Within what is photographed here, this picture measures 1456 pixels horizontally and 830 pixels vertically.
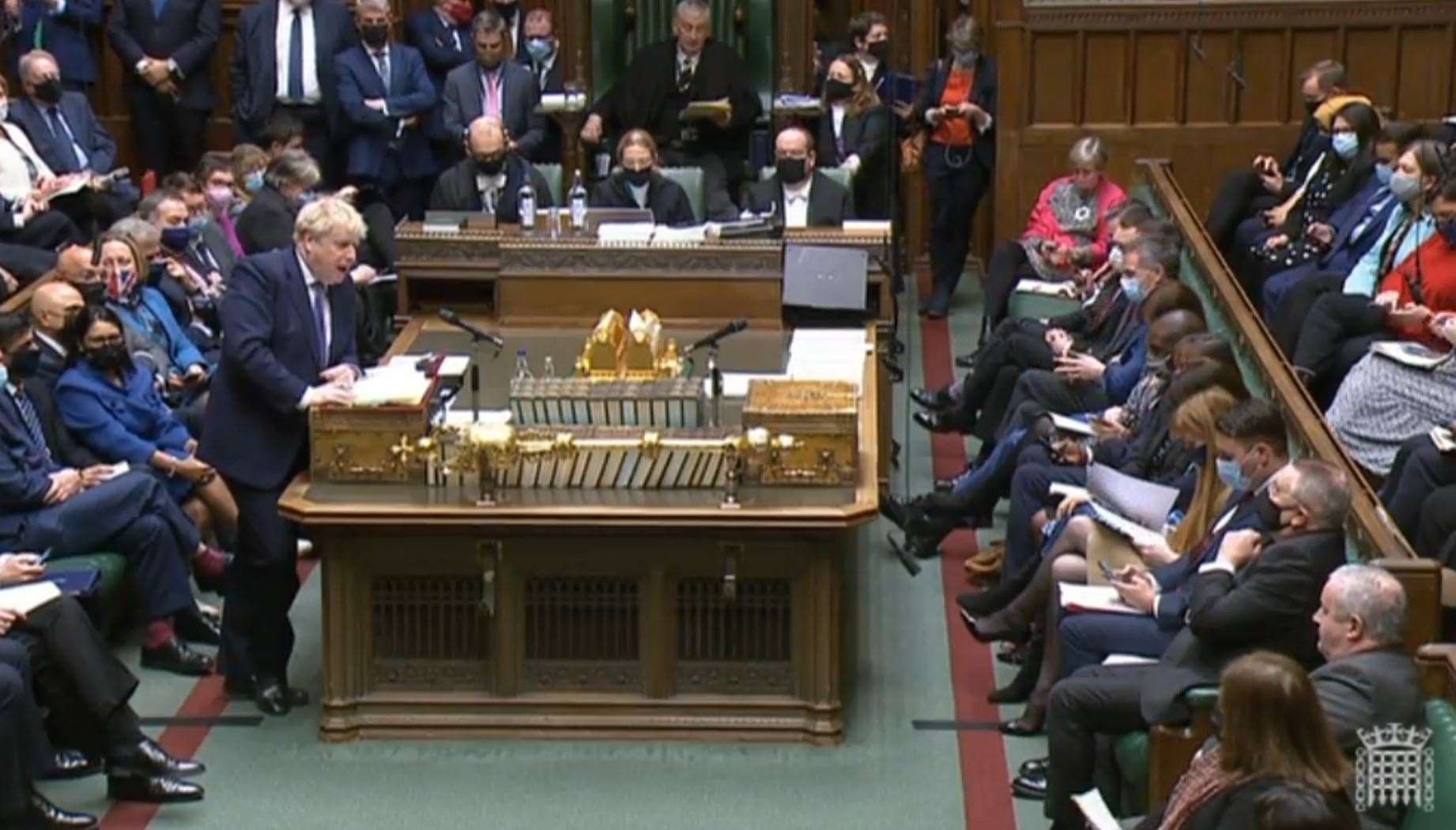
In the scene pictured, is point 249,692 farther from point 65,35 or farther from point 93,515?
point 65,35

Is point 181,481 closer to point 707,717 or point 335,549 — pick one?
point 335,549

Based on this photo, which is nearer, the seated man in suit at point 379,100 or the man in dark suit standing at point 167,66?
the seated man in suit at point 379,100

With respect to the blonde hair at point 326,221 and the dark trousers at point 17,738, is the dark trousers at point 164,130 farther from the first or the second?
the dark trousers at point 17,738

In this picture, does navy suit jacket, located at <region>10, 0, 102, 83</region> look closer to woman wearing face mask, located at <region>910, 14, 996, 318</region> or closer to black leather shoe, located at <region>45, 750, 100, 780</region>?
woman wearing face mask, located at <region>910, 14, 996, 318</region>

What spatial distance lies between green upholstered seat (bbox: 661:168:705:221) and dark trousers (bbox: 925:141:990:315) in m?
1.65

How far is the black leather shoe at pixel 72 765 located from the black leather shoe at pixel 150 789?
7.4 inches

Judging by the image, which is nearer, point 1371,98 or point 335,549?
point 335,549

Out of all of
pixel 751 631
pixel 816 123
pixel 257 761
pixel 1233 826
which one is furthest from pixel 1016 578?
pixel 816 123

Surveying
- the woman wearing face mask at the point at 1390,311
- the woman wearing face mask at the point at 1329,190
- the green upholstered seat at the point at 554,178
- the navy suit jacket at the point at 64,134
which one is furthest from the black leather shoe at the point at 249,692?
the woman wearing face mask at the point at 1329,190

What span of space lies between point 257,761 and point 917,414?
14.0ft

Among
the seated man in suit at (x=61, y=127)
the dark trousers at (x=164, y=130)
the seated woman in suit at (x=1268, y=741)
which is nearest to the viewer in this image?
the seated woman in suit at (x=1268, y=741)

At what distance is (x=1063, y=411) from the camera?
1005 centimetres

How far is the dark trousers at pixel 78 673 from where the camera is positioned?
294 inches

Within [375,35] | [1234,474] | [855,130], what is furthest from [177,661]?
[855,130]
